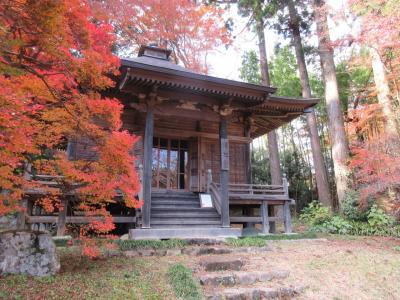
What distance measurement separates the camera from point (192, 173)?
11656mm

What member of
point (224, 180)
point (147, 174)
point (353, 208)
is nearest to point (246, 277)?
point (147, 174)

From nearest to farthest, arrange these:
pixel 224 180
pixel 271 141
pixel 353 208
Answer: pixel 224 180, pixel 353 208, pixel 271 141

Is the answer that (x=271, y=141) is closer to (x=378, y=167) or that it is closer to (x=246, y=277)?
(x=378, y=167)

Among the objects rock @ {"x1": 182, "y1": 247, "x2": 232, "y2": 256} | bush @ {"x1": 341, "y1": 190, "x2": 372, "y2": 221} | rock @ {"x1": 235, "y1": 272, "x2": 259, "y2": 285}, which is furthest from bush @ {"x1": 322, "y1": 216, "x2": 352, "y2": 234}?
rock @ {"x1": 235, "y1": 272, "x2": 259, "y2": 285}

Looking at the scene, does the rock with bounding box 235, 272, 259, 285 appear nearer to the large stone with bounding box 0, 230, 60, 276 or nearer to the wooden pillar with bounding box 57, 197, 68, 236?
the large stone with bounding box 0, 230, 60, 276

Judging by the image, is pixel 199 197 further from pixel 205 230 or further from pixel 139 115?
pixel 139 115

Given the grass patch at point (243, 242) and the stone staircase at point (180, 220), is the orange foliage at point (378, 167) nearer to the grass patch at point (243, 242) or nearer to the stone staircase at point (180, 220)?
the grass patch at point (243, 242)

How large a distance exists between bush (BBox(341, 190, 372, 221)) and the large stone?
1049cm

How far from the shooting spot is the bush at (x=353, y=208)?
11.5 meters

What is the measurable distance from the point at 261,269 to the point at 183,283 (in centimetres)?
182

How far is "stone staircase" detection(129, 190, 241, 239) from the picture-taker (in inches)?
320

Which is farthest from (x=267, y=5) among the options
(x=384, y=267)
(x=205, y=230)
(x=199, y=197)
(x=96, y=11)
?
(x=384, y=267)

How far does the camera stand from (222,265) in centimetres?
592

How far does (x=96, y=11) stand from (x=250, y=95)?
40.2ft
